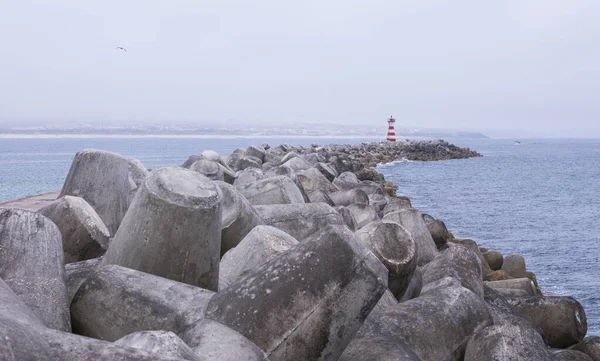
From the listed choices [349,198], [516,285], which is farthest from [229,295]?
[349,198]

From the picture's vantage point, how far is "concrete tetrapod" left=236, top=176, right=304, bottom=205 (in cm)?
712

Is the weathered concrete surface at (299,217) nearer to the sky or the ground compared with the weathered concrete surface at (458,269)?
nearer to the sky

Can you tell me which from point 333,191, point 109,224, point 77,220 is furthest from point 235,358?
point 333,191

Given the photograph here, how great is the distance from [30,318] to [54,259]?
1.06 m

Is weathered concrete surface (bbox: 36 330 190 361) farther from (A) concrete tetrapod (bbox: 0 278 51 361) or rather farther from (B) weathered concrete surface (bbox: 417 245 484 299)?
(B) weathered concrete surface (bbox: 417 245 484 299)

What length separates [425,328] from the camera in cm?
402

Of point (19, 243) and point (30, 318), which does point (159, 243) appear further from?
point (30, 318)

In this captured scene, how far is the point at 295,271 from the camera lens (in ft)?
10.8

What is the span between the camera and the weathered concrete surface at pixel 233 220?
5406 mm

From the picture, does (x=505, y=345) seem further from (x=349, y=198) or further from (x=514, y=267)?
(x=349, y=198)

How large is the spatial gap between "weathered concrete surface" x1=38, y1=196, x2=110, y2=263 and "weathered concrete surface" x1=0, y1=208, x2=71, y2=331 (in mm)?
789

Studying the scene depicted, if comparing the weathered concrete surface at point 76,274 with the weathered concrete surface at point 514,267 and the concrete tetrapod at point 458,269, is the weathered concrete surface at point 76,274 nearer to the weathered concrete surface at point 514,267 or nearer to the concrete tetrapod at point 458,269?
the concrete tetrapod at point 458,269

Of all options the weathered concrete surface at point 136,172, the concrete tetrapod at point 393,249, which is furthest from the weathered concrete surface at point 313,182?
the concrete tetrapod at point 393,249

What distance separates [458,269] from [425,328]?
1.46 metres
